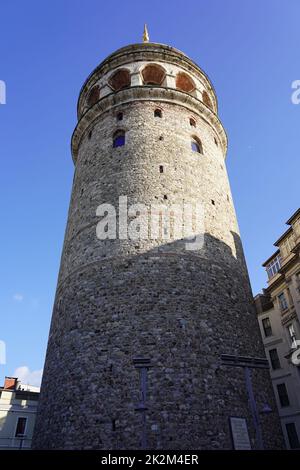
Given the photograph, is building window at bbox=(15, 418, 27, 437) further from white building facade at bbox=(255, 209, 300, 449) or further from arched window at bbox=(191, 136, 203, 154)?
arched window at bbox=(191, 136, 203, 154)

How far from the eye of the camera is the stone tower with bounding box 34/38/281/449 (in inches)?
389

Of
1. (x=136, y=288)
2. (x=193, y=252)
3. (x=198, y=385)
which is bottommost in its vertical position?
(x=198, y=385)

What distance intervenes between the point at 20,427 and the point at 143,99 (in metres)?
19.5

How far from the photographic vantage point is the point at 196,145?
16.4 meters

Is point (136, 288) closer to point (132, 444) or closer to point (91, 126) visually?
point (132, 444)

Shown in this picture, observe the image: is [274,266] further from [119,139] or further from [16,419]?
[16,419]

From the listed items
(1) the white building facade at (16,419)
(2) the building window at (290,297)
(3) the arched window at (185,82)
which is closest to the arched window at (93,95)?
(3) the arched window at (185,82)

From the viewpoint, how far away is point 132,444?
9320 mm

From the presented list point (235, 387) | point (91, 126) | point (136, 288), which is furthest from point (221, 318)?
point (91, 126)

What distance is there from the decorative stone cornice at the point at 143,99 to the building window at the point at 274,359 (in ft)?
42.0

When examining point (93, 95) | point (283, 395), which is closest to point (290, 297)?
point (283, 395)

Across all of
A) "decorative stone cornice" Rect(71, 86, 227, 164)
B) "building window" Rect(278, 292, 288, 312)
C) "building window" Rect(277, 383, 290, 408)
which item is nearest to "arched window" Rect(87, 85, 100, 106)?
"decorative stone cornice" Rect(71, 86, 227, 164)
